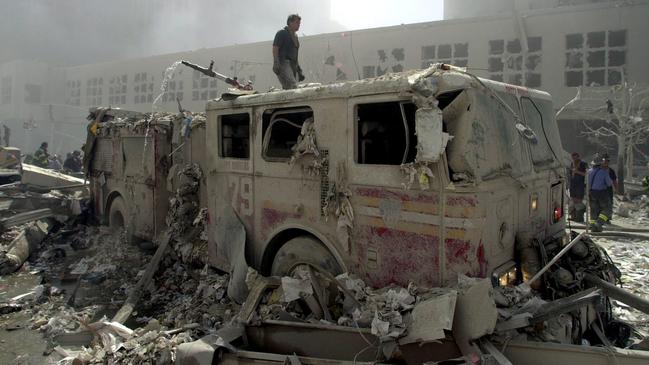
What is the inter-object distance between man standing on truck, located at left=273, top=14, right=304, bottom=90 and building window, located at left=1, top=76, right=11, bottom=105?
4716 centimetres

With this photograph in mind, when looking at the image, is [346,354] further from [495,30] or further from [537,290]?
[495,30]

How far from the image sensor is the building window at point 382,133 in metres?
3.77

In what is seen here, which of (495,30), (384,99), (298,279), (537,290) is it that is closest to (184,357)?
(298,279)

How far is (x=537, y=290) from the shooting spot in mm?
3754

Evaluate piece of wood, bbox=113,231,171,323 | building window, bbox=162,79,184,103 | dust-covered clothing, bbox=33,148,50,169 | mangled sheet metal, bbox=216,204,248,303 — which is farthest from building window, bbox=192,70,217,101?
mangled sheet metal, bbox=216,204,248,303

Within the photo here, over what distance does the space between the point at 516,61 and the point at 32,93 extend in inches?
1648

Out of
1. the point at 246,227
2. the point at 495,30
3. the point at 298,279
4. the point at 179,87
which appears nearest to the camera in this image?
the point at 298,279

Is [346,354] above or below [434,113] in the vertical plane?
below

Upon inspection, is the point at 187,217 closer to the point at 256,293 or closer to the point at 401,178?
the point at 256,293

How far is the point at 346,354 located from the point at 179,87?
1157 inches

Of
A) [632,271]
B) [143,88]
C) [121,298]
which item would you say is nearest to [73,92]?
[143,88]

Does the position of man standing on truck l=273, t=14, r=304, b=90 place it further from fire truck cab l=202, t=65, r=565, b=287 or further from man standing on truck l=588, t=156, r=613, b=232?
man standing on truck l=588, t=156, r=613, b=232

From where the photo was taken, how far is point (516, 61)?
19000mm

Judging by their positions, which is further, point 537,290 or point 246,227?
point 246,227
